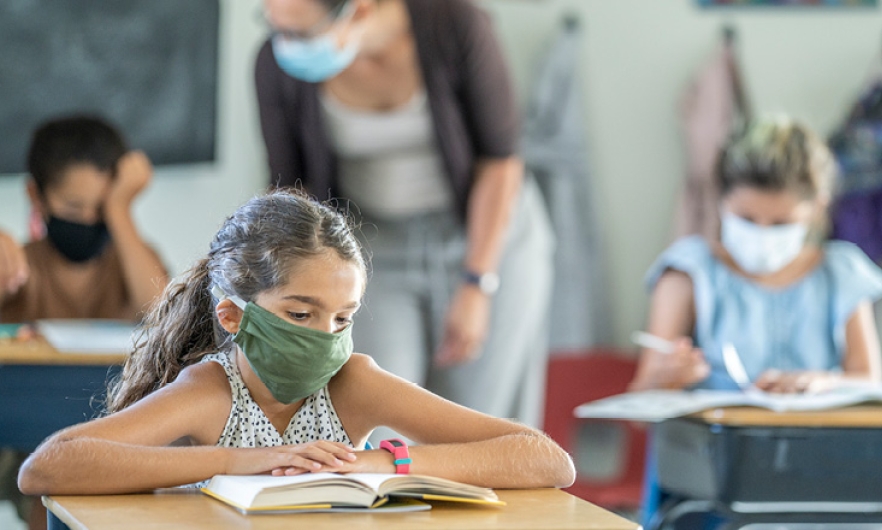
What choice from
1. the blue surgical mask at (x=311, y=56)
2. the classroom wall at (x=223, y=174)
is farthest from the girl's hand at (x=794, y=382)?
the classroom wall at (x=223, y=174)

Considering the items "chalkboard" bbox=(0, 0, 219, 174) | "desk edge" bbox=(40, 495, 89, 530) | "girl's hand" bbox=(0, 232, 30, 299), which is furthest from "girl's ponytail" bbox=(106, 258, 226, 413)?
"chalkboard" bbox=(0, 0, 219, 174)

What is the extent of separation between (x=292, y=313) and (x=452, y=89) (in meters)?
1.38

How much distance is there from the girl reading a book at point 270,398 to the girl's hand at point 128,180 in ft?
5.43

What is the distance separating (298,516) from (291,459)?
129 millimetres

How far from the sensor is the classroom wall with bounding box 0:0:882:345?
14.9 feet

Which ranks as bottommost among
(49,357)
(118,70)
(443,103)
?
(49,357)

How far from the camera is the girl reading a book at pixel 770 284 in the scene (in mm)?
2912

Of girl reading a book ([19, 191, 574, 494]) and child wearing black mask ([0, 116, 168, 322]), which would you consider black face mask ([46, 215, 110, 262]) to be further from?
girl reading a book ([19, 191, 574, 494])

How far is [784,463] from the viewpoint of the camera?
7.47 ft

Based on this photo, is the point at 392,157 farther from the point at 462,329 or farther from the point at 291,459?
the point at 291,459

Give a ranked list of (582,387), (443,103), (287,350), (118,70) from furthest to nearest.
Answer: (118,70) → (582,387) → (443,103) → (287,350)

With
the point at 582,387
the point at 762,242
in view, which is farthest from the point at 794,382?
the point at 582,387

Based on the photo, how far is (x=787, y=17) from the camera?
4641mm

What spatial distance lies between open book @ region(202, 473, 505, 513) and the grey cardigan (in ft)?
4.79
